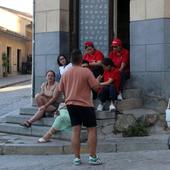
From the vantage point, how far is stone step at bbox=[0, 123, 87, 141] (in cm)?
1107

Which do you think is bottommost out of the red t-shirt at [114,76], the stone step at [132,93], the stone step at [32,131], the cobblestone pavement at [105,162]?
the cobblestone pavement at [105,162]

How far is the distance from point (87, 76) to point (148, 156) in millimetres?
1948

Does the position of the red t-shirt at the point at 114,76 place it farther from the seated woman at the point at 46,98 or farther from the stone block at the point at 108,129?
the seated woman at the point at 46,98

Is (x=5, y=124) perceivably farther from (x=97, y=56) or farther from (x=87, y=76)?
(x=87, y=76)

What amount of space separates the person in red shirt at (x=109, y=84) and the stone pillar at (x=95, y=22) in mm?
2260

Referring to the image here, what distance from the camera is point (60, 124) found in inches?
424

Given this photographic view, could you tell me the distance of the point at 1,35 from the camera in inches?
1651

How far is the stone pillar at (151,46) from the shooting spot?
11.9m

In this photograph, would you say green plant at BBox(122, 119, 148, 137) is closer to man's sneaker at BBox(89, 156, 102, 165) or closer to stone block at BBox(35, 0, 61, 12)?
man's sneaker at BBox(89, 156, 102, 165)

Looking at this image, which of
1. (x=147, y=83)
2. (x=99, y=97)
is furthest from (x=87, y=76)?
(x=147, y=83)

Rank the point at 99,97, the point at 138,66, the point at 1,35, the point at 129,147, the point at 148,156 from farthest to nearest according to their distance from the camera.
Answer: the point at 1,35 → the point at 138,66 → the point at 99,97 → the point at 129,147 → the point at 148,156

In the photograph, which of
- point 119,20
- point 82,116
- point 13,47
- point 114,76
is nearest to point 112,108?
point 114,76

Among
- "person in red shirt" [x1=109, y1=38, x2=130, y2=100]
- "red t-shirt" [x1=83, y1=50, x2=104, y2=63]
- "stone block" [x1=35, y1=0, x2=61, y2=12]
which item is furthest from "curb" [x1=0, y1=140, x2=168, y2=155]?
"stone block" [x1=35, y1=0, x2=61, y2=12]

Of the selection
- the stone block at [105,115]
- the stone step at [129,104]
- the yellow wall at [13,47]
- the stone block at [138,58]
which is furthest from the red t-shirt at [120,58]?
the yellow wall at [13,47]
